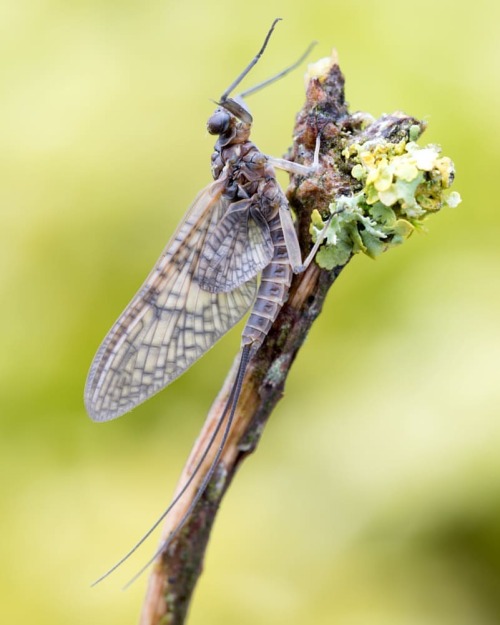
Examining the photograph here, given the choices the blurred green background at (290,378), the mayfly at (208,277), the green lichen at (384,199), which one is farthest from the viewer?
the blurred green background at (290,378)

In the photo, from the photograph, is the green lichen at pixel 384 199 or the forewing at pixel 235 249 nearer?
the green lichen at pixel 384 199

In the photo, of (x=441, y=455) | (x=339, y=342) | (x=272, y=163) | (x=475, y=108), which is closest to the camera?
(x=272, y=163)

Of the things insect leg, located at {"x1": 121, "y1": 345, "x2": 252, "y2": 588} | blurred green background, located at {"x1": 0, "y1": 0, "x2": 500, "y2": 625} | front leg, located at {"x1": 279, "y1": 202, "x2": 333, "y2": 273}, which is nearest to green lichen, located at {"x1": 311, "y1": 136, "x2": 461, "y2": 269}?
front leg, located at {"x1": 279, "y1": 202, "x2": 333, "y2": 273}

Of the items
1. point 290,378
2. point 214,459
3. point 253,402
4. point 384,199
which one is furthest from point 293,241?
point 290,378

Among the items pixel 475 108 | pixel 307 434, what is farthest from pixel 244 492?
pixel 475 108

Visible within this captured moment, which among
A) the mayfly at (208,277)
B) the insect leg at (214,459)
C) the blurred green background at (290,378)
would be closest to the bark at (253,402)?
the insect leg at (214,459)

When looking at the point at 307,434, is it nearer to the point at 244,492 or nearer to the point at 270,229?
the point at 244,492

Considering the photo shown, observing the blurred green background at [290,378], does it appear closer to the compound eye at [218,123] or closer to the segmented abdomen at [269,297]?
the compound eye at [218,123]
